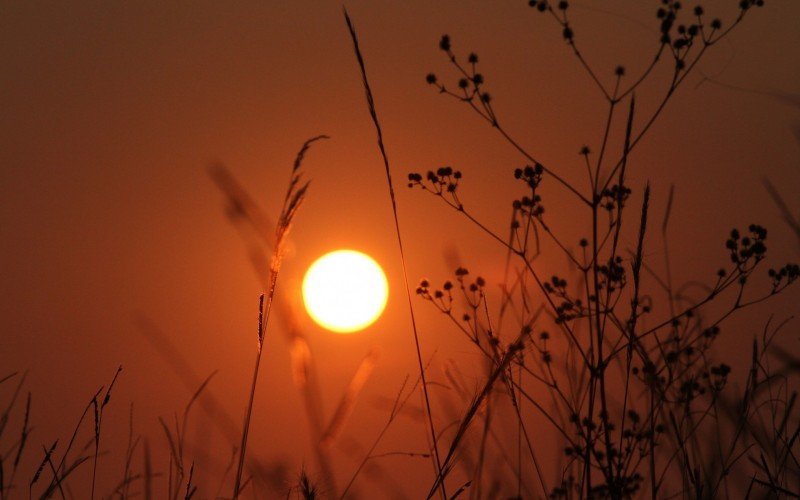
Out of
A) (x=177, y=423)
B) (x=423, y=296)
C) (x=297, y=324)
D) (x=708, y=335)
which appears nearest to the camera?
(x=297, y=324)

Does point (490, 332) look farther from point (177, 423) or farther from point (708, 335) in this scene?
point (177, 423)

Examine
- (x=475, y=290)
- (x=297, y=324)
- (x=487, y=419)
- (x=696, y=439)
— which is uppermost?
(x=475, y=290)

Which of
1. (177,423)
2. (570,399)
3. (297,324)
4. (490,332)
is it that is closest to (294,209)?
(297,324)

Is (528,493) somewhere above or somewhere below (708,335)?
below

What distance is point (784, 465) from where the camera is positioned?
1.60m

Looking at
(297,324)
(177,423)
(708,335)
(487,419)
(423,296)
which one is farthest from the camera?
(423,296)

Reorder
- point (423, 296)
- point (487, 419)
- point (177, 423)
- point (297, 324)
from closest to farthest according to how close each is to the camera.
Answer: point (297, 324)
point (177, 423)
point (487, 419)
point (423, 296)

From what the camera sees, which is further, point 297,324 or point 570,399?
point 570,399

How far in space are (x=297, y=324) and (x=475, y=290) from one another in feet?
2.57

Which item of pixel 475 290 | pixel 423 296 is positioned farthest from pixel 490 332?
pixel 423 296

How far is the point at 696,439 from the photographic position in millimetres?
1794

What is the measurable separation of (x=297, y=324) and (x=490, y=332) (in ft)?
2.10

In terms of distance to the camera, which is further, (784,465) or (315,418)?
(784,465)

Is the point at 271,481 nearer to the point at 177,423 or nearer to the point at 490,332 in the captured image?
the point at 177,423
